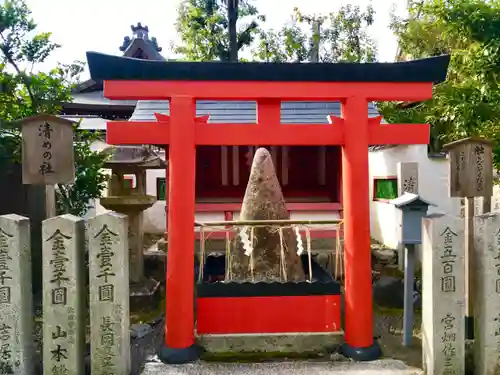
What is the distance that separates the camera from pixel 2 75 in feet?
21.9

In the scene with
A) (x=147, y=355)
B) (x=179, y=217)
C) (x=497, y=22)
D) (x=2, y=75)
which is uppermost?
(x=497, y=22)

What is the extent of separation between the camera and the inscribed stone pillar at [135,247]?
7309 mm

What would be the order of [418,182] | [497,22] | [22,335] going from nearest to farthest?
1. [22,335]
2. [497,22]
3. [418,182]

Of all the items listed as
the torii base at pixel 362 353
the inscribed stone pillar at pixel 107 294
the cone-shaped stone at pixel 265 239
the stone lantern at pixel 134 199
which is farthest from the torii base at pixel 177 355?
the stone lantern at pixel 134 199

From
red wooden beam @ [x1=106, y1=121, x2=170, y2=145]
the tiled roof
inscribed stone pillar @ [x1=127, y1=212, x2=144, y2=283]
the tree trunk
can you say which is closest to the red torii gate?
red wooden beam @ [x1=106, y1=121, x2=170, y2=145]

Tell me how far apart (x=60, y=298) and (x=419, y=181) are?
7916 mm

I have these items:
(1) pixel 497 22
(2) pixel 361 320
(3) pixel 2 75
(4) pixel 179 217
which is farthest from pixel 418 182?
(3) pixel 2 75

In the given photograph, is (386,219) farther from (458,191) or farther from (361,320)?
(361,320)

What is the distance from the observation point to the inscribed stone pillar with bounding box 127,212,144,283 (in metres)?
7.31

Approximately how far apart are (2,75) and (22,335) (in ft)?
15.4

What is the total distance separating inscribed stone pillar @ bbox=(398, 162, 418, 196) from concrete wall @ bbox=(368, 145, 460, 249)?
2.10 feet

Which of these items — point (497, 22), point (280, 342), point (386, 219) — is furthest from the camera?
point (386, 219)

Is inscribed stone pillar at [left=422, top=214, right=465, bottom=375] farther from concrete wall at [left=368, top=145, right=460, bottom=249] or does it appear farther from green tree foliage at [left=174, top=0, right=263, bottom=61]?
green tree foliage at [left=174, top=0, right=263, bottom=61]

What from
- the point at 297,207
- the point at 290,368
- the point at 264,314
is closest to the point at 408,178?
the point at 297,207
